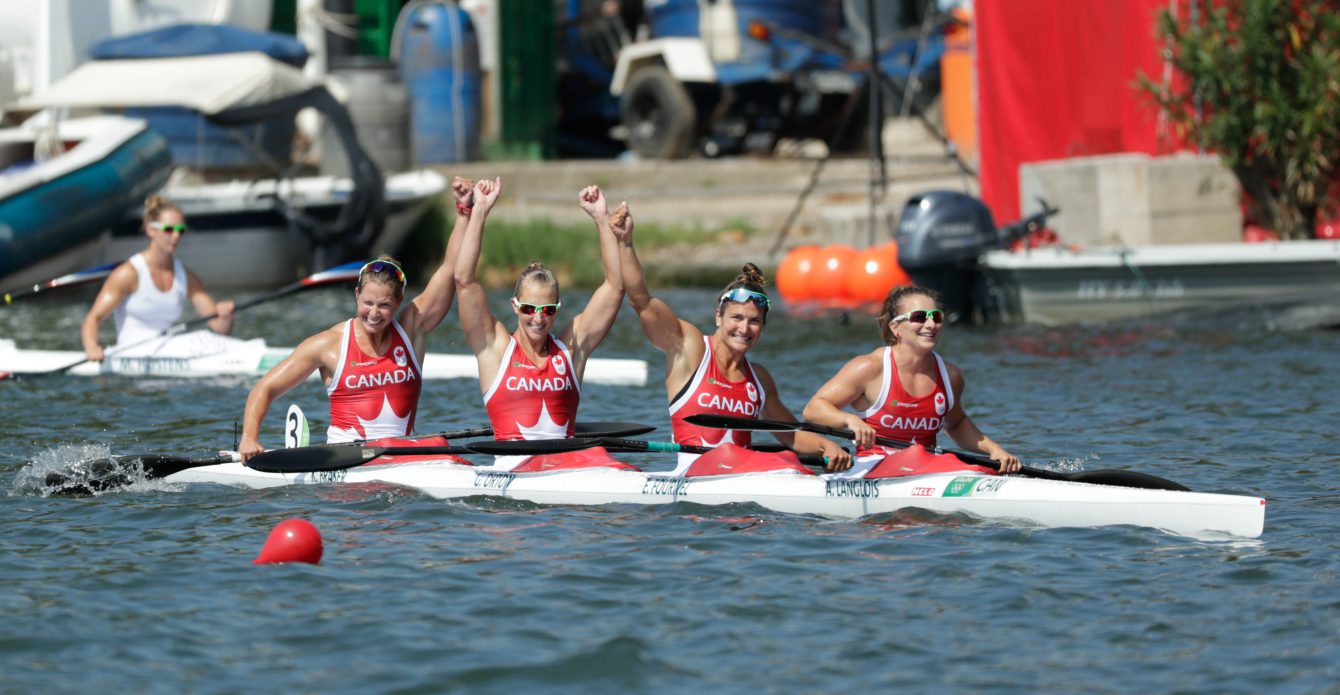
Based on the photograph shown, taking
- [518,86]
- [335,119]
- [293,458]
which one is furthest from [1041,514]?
[518,86]

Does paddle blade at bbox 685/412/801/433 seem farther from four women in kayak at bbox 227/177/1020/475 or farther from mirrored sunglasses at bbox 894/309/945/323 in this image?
mirrored sunglasses at bbox 894/309/945/323

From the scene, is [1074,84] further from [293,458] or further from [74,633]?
[74,633]

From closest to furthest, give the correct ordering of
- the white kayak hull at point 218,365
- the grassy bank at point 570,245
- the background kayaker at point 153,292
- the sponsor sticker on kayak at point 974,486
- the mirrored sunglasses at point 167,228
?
the sponsor sticker on kayak at point 974,486, the mirrored sunglasses at point 167,228, the background kayaker at point 153,292, the white kayak hull at point 218,365, the grassy bank at point 570,245

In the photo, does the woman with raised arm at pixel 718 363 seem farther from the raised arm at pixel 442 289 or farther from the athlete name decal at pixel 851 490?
the raised arm at pixel 442 289

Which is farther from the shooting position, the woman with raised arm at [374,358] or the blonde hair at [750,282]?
the woman with raised arm at [374,358]

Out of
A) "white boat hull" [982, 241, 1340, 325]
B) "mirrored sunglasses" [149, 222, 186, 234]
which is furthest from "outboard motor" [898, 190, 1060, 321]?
"mirrored sunglasses" [149, 222, 186, 234]

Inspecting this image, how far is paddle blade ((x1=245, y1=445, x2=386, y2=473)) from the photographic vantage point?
28.6 ft

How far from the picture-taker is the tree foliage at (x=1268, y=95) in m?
16.3

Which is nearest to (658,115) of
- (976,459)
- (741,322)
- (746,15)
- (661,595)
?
(746,15)

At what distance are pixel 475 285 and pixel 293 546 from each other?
1.76m

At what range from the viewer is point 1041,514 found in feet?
25.9

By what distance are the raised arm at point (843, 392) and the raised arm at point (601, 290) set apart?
109cm

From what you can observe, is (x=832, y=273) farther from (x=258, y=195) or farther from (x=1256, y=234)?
(x=258, y=195)

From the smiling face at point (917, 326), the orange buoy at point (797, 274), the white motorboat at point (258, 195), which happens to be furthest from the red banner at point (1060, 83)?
the smiling face at point (917, 326)
